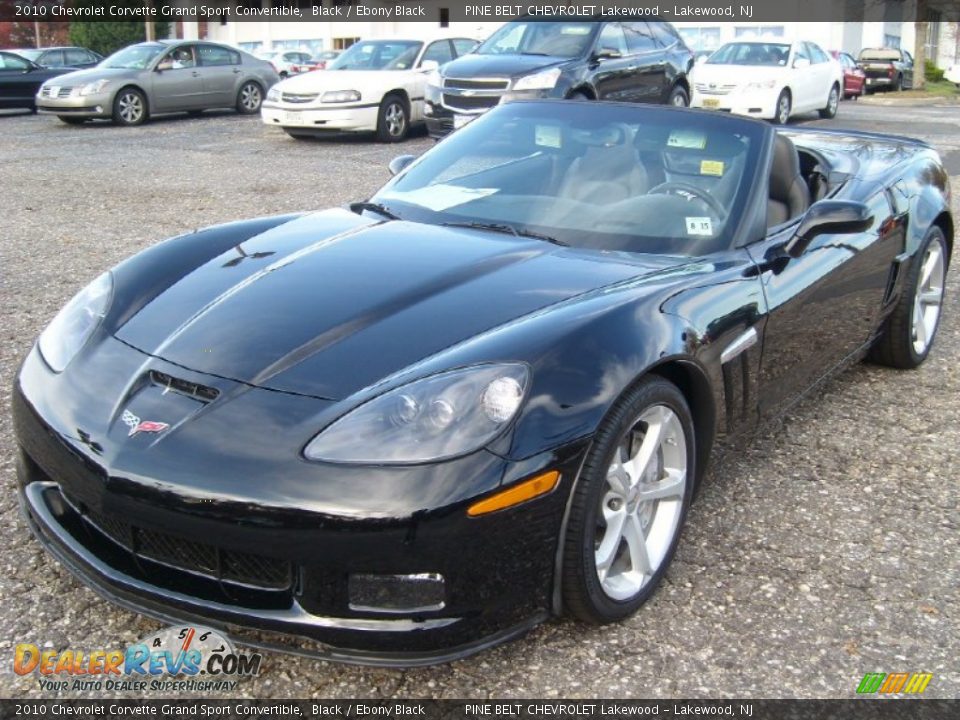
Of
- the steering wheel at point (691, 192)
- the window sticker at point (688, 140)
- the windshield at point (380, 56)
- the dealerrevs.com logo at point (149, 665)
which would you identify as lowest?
the dealerrevs.com logo at point (149, 665)

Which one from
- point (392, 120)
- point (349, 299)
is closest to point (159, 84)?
point (392, 120)

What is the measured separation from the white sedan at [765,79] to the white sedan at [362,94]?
435 cm

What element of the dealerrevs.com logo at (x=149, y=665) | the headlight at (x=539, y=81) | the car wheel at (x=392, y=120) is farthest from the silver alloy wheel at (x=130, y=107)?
the dealerrevs.com logo at (x=149, y=665)

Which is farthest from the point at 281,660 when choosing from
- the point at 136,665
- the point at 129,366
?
the point at 129,366

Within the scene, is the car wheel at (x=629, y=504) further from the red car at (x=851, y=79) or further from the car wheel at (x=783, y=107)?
the red car at (x=851, y=79)

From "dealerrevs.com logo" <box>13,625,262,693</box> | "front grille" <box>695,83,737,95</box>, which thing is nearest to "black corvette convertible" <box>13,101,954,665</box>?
"dealerrevs.com logo" <box>13,625,262,693</box>

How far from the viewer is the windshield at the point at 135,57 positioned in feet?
55.9

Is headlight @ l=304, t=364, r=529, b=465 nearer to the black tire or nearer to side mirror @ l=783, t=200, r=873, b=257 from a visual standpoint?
side mirror @ l=783, t=200, r=873, b=257

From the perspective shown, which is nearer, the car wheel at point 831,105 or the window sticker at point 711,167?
the window sticker at point 711,167

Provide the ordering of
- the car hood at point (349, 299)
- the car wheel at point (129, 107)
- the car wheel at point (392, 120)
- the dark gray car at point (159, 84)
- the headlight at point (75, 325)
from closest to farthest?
the car hood at point (349, 299) → the headlight at point (75, 325) → the car wheel at point (392, 120) → the dark gray car at point (159, 84) → the car wheel at point (129, 107)

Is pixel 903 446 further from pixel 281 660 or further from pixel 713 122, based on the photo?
pixel 281 660

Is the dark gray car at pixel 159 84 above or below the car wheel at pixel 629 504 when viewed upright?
above

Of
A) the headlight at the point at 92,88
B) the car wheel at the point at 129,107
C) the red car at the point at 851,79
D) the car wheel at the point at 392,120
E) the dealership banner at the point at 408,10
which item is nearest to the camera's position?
the car wheel at the point at 392,120

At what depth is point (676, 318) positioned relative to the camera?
3.02 m
